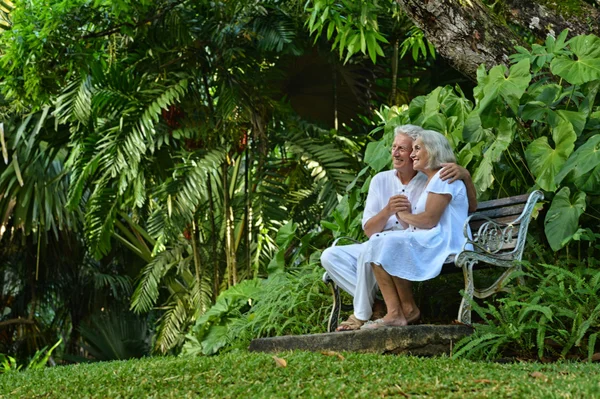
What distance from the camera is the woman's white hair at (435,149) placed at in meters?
5.88

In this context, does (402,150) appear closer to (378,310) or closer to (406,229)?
(406,229)

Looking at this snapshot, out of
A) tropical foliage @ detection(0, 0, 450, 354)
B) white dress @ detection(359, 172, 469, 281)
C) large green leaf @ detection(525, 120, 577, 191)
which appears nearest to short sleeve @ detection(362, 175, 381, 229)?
white dress @ detection(359, 172, 469, 281)

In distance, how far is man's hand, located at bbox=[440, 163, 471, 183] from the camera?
5758mm

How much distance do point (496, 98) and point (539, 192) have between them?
68 cm

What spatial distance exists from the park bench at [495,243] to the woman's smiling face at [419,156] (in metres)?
0.47

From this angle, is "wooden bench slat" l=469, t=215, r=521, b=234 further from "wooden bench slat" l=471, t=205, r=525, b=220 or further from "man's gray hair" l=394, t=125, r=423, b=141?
"man's gray hair" l=394, t=125, r=423, b=141

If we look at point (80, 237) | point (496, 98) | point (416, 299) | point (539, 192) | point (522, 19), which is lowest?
point (80, 237)

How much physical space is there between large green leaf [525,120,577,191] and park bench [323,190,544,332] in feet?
0.41

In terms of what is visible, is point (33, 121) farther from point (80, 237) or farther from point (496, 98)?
point (496, 98)

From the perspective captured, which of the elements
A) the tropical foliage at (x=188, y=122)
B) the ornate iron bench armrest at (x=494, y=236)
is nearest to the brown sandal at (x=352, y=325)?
the ornate iron bench armrest at (x=494, y=236)

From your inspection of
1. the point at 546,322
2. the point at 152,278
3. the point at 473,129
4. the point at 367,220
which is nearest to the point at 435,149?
the point at 473,129

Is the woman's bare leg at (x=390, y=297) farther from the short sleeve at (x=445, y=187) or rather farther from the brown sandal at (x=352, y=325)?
the short sleeve at (x=445, y=187)

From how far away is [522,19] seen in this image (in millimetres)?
6867

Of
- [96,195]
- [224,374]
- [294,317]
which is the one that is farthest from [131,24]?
[224,374]
